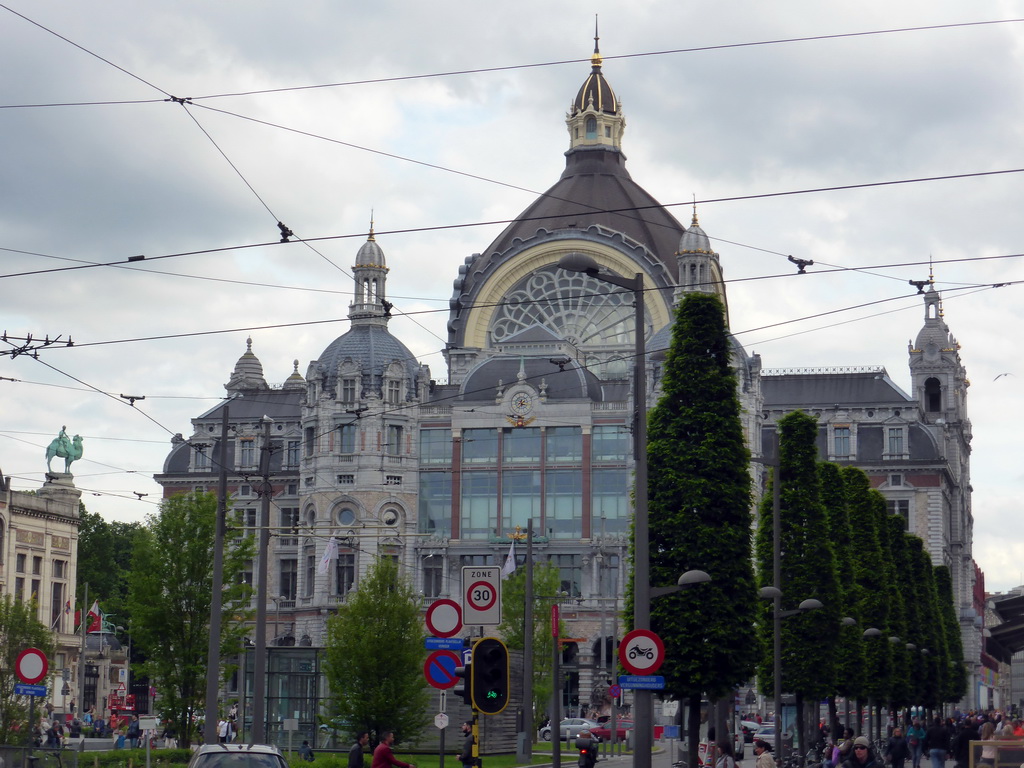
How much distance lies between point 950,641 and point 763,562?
1792 inches

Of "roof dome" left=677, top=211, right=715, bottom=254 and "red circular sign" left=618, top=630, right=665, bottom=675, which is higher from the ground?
"roof dome" left=677, top=211, right=715, bottom=254

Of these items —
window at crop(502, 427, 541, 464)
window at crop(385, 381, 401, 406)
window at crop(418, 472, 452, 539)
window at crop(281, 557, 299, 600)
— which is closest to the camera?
window at crop(502, 427, 541, 464)

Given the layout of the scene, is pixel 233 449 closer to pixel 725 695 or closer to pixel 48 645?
pixel 48 645

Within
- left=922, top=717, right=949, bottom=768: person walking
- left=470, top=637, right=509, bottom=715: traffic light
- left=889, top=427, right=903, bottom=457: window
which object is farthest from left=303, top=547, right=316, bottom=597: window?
left=470, top=637, right=509, bottom=715: traffic light

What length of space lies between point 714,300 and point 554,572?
5727 centimetres

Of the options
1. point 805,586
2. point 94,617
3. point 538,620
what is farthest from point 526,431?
point 805,586

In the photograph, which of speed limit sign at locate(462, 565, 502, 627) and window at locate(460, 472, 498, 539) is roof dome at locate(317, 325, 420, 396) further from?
speed limit sign at locate(462, 565, 502, 627)

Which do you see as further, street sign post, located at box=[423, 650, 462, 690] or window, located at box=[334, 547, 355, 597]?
window, located at box=[334, 547, 355, 597]

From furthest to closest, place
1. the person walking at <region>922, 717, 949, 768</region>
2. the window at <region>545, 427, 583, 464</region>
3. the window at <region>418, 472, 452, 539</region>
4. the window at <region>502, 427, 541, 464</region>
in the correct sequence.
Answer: the window at <region>418, 472, 452, 539</region> → the window at <region>502, 427, 541, 464</region> → the window at <region>545, 427, 583, 464</region> → the person walking at <region>922, 717, 949, 768</region>

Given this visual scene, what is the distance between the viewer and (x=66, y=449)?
4387 inches

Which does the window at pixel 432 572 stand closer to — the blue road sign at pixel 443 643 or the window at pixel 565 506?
the window at pixel 565 506

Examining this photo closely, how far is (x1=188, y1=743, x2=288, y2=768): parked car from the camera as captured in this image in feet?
90.2

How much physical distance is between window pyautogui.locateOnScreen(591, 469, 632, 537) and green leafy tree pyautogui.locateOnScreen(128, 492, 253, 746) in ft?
178

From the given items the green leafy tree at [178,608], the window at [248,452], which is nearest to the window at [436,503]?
the window at [248,452]
